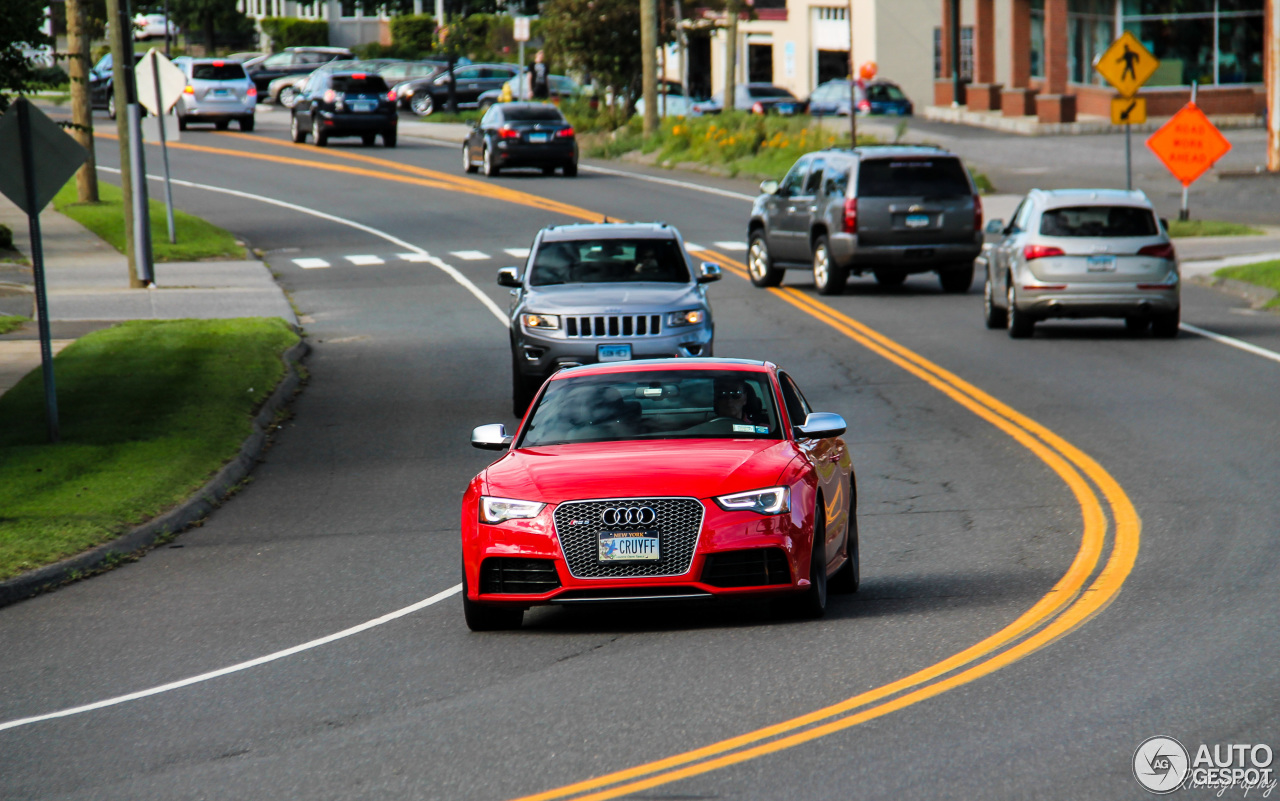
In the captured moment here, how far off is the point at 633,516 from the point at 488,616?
1.09 meters

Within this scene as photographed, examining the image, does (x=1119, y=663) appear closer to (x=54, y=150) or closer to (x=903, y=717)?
(x=903, y=717)

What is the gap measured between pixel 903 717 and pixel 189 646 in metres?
4.14

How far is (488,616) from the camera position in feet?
→ 31.9

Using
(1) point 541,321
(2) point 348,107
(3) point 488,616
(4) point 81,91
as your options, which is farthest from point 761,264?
(2) point 348,107

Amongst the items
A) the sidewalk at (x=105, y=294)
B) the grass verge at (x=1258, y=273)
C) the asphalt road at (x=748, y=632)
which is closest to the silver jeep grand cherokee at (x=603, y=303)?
the asphalt road at (x=748, y=632)

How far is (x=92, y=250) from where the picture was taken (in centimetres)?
3438

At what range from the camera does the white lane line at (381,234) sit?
28.0 metres

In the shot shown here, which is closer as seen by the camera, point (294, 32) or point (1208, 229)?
point (1208, 229)

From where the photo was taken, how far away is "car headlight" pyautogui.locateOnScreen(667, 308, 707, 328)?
17516 millimetres

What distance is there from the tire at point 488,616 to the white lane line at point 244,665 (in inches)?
25.6

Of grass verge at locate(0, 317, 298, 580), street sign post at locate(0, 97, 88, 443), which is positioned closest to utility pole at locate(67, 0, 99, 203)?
grass verge at locate(0, 317, 298, 580)

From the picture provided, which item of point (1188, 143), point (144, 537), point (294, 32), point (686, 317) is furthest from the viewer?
point (294, 32)

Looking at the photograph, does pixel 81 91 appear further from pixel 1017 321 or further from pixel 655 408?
pixel 655 408

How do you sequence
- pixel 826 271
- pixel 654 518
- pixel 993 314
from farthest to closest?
1. pixel 826 271
2. pixel 993 314
3. pixel 654 518
